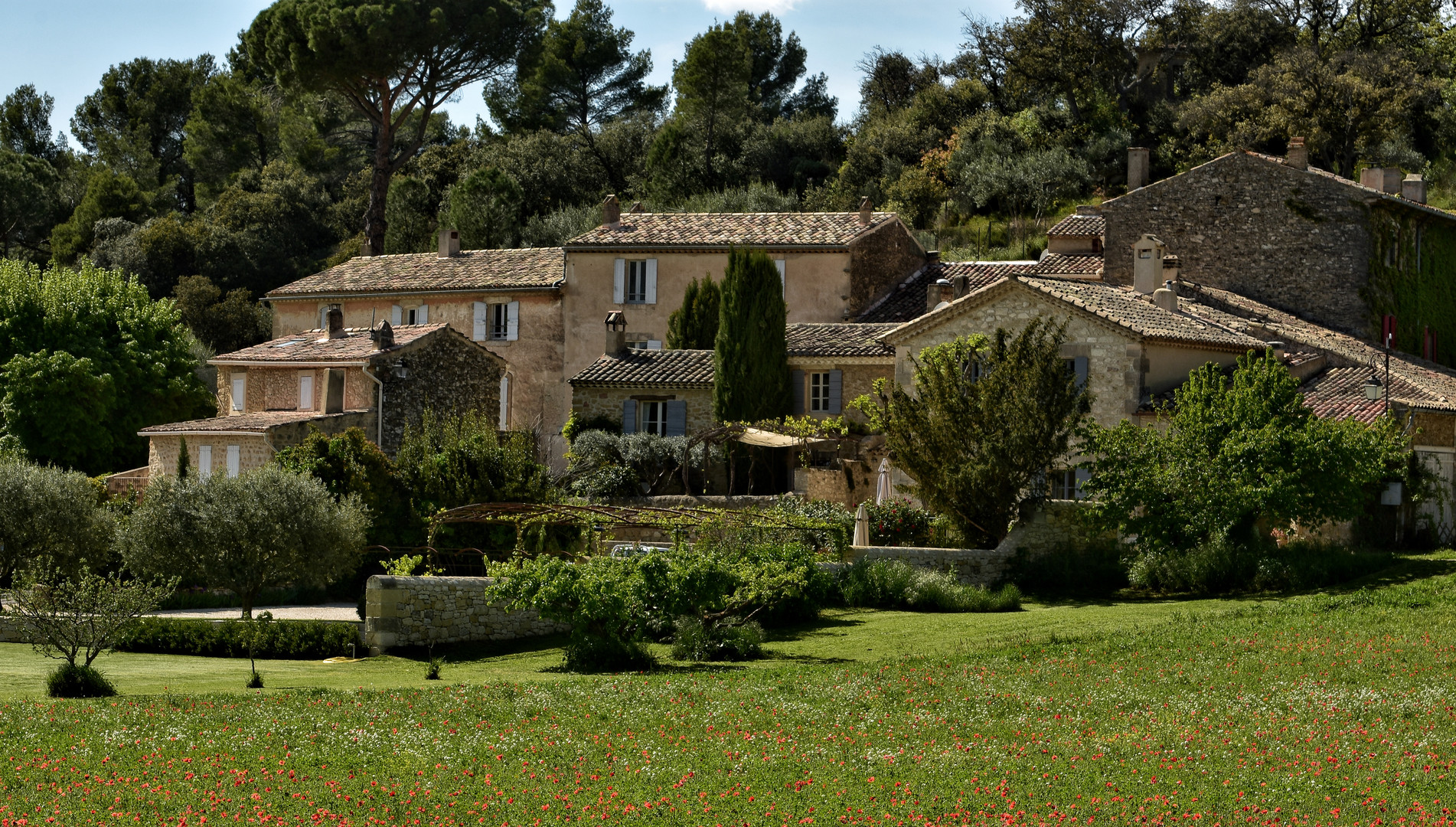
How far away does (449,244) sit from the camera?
54.0 m

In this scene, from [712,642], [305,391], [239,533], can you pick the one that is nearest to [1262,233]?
[712,642]

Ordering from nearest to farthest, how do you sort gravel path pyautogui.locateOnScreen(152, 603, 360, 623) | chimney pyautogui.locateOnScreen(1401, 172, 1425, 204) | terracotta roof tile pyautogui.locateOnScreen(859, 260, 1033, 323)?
gravel path pyautogui.locateOnScreen(152, 603, 360, 623), chimney pyautogui.locateOnScreen(1401, 172, 1425, 204), terracotta roof tile pyautogui.locateOnScreen(859, 260, 1033, 323)

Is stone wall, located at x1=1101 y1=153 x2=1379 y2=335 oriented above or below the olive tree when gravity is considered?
above

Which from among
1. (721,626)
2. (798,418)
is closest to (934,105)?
(798,418)

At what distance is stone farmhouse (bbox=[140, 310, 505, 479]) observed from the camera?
130ft

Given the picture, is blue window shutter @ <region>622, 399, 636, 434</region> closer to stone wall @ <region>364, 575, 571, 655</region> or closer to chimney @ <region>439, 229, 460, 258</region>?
chimney @ <region>439, 229, 460, 258</region>

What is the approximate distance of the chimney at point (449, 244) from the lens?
177ft

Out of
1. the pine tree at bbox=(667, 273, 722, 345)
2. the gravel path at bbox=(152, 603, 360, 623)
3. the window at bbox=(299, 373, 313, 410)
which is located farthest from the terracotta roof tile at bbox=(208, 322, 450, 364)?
the gravel path at bbox=(152, 603, 360, 623)

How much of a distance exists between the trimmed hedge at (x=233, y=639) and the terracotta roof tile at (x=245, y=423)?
43.3ft

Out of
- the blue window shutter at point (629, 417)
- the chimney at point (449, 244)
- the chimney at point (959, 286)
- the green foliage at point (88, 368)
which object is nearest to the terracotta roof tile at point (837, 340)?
the chimney at point (959, 286)

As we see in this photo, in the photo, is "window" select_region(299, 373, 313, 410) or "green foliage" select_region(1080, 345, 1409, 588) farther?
"window" select_region(299, 373, 313, 410)

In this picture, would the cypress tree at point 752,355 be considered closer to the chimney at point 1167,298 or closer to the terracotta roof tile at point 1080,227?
the chimney at point 1167,298

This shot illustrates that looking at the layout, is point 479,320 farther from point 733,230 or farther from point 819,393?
point 819,393

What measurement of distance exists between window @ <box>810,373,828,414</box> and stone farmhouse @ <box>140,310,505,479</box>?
30.0ft
